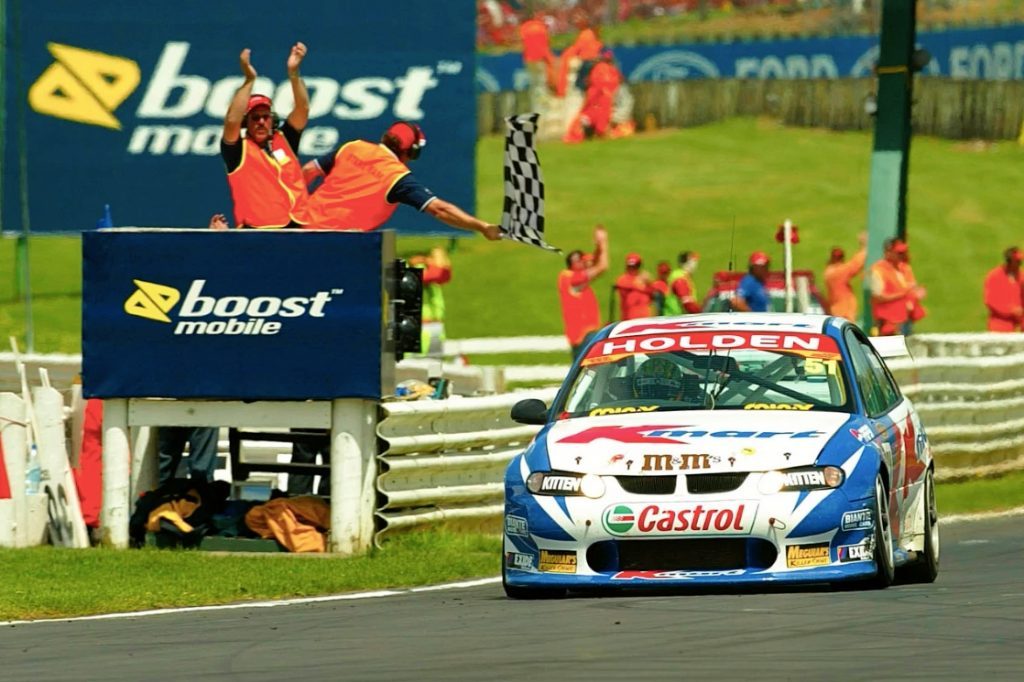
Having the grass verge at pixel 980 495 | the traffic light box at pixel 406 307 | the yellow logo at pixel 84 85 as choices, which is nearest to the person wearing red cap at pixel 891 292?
the grass verge at pixel 980 495

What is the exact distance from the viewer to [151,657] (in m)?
9.10

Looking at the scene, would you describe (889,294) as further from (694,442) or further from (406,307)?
(694,442)

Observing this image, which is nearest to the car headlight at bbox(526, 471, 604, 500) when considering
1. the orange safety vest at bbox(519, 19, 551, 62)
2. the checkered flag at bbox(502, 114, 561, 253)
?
the checkered flag at bbox(502, 114, 561, 253)

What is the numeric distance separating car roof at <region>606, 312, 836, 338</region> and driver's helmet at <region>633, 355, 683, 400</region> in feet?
1.04

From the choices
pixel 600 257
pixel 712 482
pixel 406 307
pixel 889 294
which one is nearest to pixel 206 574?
pixel 406 307

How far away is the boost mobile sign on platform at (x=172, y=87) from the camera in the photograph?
106 ft

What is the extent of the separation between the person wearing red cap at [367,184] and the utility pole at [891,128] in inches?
445

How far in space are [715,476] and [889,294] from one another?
14693 millimetres

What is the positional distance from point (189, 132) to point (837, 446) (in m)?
23.8

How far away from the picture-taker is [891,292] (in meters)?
24.5

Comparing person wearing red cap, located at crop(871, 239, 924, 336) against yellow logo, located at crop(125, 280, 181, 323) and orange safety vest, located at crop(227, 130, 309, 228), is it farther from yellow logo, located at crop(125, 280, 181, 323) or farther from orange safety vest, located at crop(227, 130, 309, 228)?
yellow logo, located at crop(125, 280, 181, 323)

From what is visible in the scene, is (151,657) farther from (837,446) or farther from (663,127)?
(663,127)

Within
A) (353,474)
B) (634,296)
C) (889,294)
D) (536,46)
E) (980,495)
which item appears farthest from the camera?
(536,46)

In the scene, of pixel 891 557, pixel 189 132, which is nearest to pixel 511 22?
pixel 189 132
